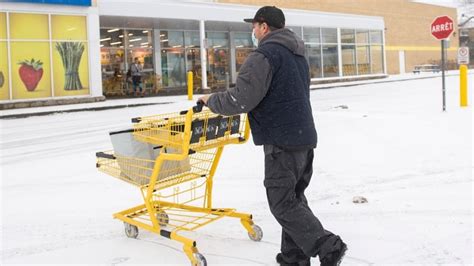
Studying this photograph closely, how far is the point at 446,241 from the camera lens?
437 centimetres

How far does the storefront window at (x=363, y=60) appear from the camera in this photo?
36.5 m

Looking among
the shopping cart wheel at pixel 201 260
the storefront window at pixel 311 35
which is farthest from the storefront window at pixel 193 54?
the shopping cart wheel at pixel 201 260

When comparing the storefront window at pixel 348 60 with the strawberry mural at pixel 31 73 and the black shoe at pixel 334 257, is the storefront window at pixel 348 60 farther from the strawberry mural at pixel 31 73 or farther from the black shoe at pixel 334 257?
the black shoe at pixel 334 257

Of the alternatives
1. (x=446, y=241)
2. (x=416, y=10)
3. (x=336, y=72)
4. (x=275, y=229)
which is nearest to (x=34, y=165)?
(x=275, y=229)

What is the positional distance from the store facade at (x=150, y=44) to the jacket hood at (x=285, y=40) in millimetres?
18216

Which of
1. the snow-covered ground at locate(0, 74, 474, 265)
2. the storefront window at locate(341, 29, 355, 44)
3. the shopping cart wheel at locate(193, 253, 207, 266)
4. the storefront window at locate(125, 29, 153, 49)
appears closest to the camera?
the shopping cart wheel at locate(193, 253, 207, 266)

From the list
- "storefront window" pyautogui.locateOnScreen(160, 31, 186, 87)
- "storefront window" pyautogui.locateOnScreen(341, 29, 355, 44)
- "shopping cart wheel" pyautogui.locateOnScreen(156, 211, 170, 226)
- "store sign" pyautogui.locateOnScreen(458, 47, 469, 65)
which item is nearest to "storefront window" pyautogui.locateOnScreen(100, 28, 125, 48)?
"storefront window" pyautogui.locateOnScreen(160, 31, 186, 87)

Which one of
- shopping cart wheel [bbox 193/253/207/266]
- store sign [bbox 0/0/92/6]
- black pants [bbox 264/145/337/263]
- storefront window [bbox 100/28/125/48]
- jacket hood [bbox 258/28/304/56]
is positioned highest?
store sign [bbox 0/0/92/6]

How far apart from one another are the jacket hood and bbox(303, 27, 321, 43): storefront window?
29.0 meters

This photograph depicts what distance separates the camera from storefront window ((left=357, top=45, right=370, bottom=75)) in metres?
36.5

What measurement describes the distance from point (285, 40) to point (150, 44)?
26969 mm

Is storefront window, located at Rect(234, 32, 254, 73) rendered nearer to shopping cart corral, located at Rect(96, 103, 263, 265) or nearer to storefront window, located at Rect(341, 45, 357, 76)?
storefront window, located at Rect(341, 45, 357, 76)

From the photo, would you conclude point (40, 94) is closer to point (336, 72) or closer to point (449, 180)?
point (449, 180)

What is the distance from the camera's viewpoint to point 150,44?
29.8 meters
